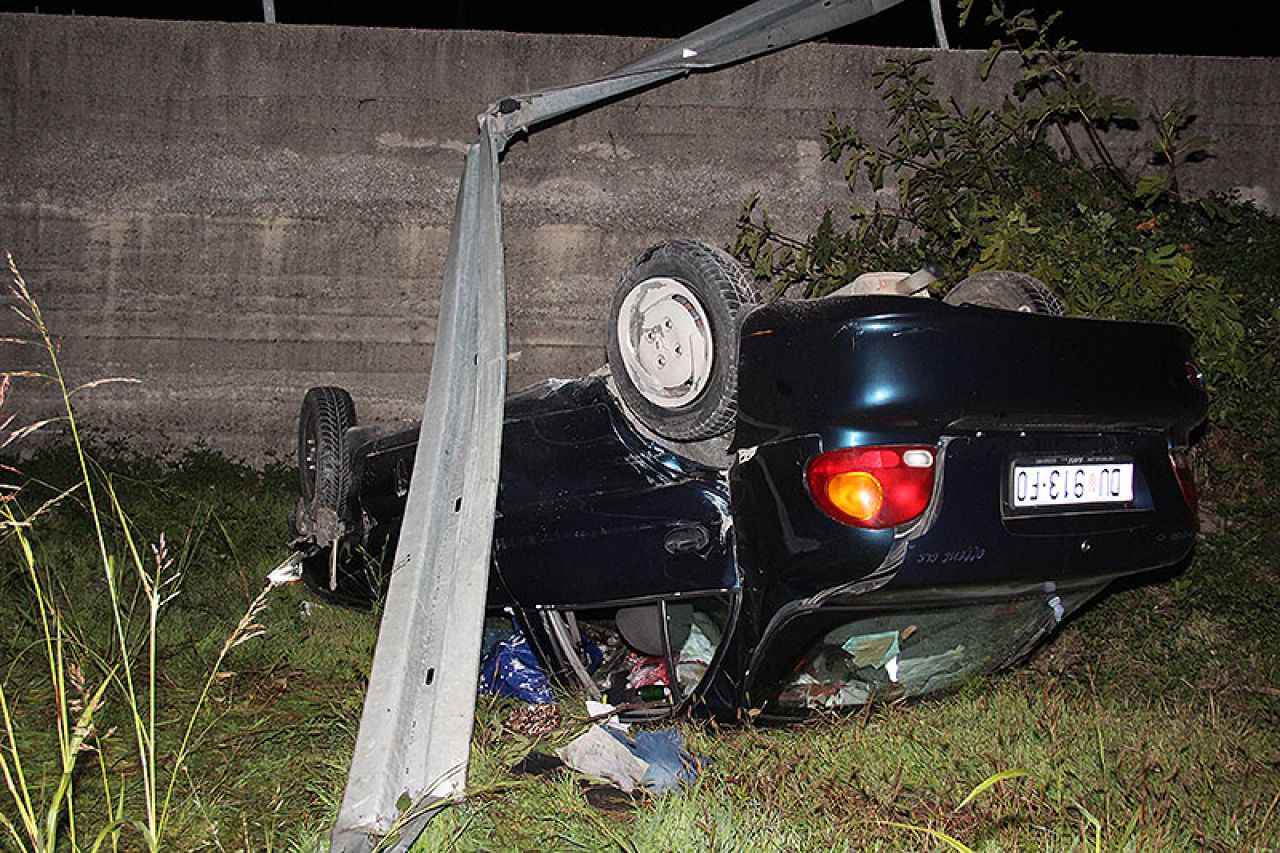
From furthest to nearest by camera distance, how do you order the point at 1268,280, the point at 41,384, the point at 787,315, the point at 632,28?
the point at 632,28
the point at 41,384
the point at 1268,280
the point at 787,315

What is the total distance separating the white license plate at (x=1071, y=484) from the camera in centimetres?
278

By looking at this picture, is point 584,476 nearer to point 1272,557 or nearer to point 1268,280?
point 1272,557

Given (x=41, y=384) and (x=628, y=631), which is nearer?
(x=628, y=631)

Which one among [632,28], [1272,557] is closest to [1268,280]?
[1272,557]

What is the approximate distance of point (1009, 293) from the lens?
3.56m

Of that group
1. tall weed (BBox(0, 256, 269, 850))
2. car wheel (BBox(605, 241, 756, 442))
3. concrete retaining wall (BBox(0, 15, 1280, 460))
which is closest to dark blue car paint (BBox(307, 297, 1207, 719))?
car wheel (BBox(605, 241, 756, 442))

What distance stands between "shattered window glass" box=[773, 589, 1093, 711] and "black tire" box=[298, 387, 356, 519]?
2.18 m

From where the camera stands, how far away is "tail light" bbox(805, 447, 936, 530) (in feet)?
8.89

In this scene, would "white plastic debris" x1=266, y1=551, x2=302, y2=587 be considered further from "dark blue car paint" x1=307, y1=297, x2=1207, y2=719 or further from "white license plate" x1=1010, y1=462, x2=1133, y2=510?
"white license plate" x1=1010, y1=462, x2=1133, y2=510

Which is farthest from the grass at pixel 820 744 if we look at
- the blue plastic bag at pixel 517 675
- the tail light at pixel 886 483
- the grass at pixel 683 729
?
the tail light at pixel 886 483

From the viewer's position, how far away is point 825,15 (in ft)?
18.0

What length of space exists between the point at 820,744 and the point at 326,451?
8.18ft

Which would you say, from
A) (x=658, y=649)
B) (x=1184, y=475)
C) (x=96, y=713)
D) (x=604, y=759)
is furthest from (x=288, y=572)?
(x=1184, y=475)

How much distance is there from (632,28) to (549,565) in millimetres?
16183
